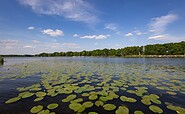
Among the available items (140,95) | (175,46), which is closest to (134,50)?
(175,46)

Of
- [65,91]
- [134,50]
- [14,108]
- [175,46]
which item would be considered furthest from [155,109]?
[134,50]

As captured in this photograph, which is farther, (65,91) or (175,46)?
(175,46)

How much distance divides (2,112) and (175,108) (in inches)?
252

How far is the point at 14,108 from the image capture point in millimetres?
4996

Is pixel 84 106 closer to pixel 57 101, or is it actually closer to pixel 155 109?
pixel 57 101

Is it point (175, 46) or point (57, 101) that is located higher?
point (175, 46)

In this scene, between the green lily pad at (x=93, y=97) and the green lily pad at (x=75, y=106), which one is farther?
the green lily pad at (x=93, y=97)

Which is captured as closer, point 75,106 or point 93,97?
point 75,106

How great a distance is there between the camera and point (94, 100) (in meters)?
5.57

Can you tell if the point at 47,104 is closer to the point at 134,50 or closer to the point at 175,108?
the point at 175,108

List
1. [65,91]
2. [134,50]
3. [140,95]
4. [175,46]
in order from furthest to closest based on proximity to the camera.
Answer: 1. [134,50]
2. [175,46]
3. [65,91]
4. [140,95]

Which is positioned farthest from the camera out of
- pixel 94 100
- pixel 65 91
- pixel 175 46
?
pixel 175 46

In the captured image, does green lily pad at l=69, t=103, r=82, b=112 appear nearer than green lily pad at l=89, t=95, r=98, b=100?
Yes

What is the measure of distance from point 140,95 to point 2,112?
5.87 meters
